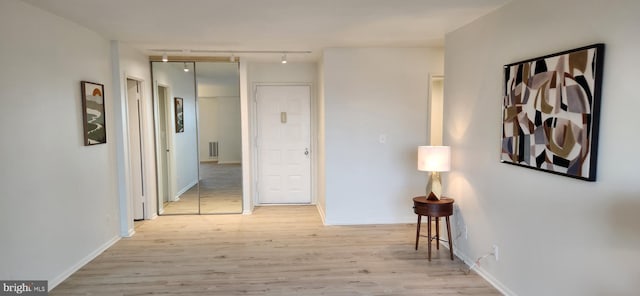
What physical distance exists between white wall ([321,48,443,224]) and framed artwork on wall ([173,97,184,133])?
216cm

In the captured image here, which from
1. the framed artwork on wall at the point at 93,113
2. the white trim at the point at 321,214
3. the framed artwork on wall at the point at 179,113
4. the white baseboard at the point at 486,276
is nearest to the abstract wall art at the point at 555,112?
the white baseboard at the point at 486,276

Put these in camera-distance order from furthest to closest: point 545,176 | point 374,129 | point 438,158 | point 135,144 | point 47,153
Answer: point 135,144
point 374,129
point 438,158
point 47,153
point 545,176

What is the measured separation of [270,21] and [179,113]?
103 inches

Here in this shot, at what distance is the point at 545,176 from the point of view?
8.11ft

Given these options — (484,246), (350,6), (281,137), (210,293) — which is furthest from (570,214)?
(281,137)

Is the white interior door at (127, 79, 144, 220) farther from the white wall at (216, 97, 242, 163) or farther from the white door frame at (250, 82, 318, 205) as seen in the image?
the white door frame at (250, 82, 318, 205)

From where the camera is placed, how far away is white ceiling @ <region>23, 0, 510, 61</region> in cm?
288

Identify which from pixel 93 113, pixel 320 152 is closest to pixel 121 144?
pixel 93 113

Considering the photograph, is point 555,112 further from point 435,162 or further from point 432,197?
point 432,197

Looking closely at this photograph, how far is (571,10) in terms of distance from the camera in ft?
7.33

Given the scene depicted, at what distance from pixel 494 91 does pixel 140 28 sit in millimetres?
3297

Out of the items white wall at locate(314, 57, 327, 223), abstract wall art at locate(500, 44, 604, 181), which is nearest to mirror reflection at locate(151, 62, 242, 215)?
white wall at locate(314, 57, 327, 223)

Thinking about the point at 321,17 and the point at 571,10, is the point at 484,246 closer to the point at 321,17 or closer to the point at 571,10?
the point at 571,10

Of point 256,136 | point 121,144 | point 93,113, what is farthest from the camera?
point 256,136
